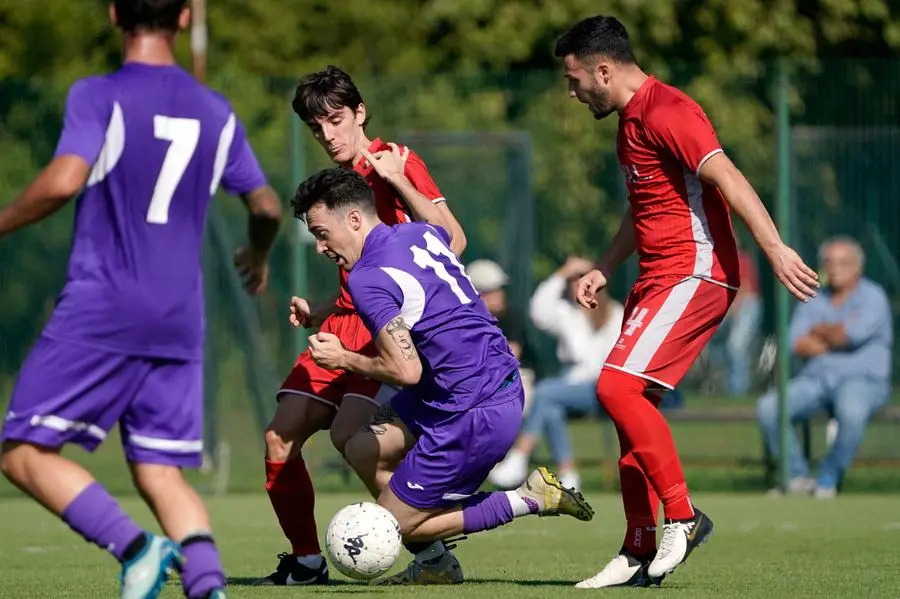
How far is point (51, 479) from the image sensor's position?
563 centimetres

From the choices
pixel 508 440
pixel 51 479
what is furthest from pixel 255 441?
pixel 51 479

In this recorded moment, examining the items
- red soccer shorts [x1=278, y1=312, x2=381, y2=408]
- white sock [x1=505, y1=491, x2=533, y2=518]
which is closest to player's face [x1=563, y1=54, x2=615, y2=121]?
red soccer shorts [x1=278, y1=312, x2=381, y2=408]

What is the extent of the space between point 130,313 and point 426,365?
5.94ft

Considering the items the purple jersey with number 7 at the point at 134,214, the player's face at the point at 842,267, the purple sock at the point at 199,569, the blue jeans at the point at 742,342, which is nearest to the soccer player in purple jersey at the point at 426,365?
the purple jersey with number 7 at the point at 134,214

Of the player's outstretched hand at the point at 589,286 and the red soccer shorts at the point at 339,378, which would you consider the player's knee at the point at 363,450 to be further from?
the player's outstretched hand at the point at 589,286

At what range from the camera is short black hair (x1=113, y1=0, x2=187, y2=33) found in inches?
223

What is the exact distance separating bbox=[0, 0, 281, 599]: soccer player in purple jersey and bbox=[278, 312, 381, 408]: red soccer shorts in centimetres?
195

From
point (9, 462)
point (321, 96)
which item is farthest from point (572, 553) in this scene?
point (9, 462)

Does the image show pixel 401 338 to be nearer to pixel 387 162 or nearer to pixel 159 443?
pixel 387 162

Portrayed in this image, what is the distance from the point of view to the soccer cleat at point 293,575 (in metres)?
7.63

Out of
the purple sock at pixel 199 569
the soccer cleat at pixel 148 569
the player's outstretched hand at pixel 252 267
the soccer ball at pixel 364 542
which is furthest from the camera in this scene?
the soccer ball at pixel 364 542

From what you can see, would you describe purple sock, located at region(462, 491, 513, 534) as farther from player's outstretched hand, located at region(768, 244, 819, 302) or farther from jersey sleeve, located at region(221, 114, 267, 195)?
jersey sleeve, located at region(221, 114, 267, 195)

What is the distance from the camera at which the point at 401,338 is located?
22.2 ft

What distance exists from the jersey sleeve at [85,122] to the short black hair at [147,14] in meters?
0.25
